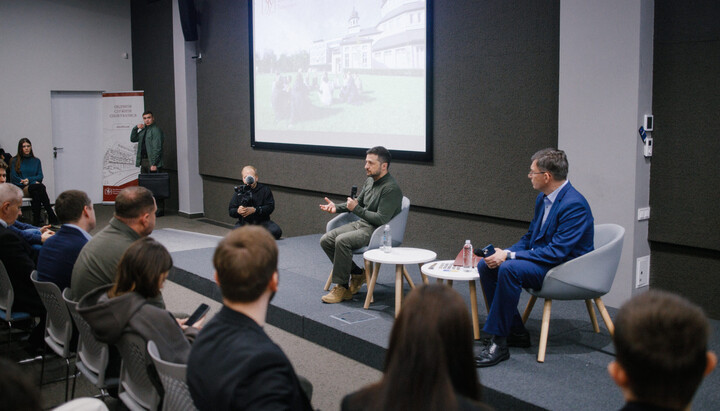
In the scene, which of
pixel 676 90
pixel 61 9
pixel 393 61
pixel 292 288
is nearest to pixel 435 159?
pixel 393 61

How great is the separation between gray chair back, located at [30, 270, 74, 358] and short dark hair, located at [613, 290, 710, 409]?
2404 mm

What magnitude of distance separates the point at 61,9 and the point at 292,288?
A: 793cm

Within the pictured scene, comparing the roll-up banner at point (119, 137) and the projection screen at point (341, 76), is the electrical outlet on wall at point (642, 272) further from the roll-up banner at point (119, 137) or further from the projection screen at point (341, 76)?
the roll-up banner at point (119, 137)

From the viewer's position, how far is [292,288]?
16.1ft

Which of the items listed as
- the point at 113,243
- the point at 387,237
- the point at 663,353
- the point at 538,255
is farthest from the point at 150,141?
the point at 663,353

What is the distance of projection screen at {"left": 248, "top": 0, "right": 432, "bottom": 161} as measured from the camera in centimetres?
580

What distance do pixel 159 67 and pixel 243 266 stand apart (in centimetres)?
917

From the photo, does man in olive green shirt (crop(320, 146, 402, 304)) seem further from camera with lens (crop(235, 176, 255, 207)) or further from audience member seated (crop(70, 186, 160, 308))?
camera with lens (crop(235, 176, 255, 207))

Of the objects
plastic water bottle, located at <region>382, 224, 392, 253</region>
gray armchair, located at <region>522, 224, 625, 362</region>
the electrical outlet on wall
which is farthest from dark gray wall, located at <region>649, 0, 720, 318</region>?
plastic water bottle, located at <region>382, 224, 392, 253</region>

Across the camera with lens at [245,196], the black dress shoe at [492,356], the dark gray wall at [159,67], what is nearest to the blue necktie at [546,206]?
the black dress shoe at [492,356]

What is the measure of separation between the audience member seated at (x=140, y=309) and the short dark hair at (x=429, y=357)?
3.65ft

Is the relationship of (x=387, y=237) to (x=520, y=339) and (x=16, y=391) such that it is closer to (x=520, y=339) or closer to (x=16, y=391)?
(x=520, y=339)

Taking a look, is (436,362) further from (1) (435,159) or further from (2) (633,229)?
(1) (435,159)

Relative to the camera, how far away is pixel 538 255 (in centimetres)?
347
